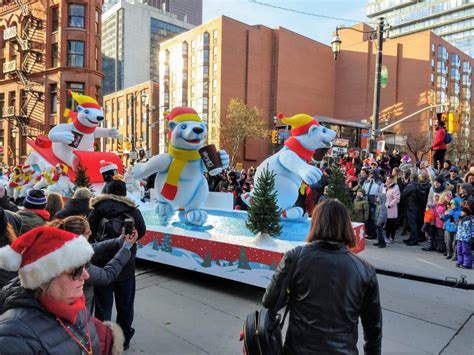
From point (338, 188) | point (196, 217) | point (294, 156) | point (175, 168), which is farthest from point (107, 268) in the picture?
point (338, 188)

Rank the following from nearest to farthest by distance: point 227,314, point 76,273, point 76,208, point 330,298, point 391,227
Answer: point 76,273 < point 330,298 < point 76,208 < point 227,314 < point 391,227

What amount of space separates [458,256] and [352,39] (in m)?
55.2

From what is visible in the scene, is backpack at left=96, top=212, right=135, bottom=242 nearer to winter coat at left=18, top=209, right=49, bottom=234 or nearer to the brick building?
winter coat at left=18, top=209, right=49, bottom=234

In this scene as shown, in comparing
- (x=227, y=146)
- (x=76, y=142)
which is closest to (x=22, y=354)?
(x=76, y=142)

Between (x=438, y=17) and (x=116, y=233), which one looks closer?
(x=116, y=233)

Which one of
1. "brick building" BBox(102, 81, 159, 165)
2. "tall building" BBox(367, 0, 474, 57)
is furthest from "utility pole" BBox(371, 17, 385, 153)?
"tall building" BBox(367, 0, 474, 57)

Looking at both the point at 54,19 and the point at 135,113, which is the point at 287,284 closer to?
the point at 54,19

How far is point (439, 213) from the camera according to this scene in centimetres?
820

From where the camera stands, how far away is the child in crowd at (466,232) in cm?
714

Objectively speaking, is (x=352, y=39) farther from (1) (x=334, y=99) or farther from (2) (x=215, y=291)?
(2) (x=215, y=291)

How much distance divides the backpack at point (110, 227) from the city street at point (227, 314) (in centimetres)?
123

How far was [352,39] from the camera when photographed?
185ft

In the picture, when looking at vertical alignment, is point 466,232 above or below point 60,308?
below

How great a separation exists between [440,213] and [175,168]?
5744 mm
